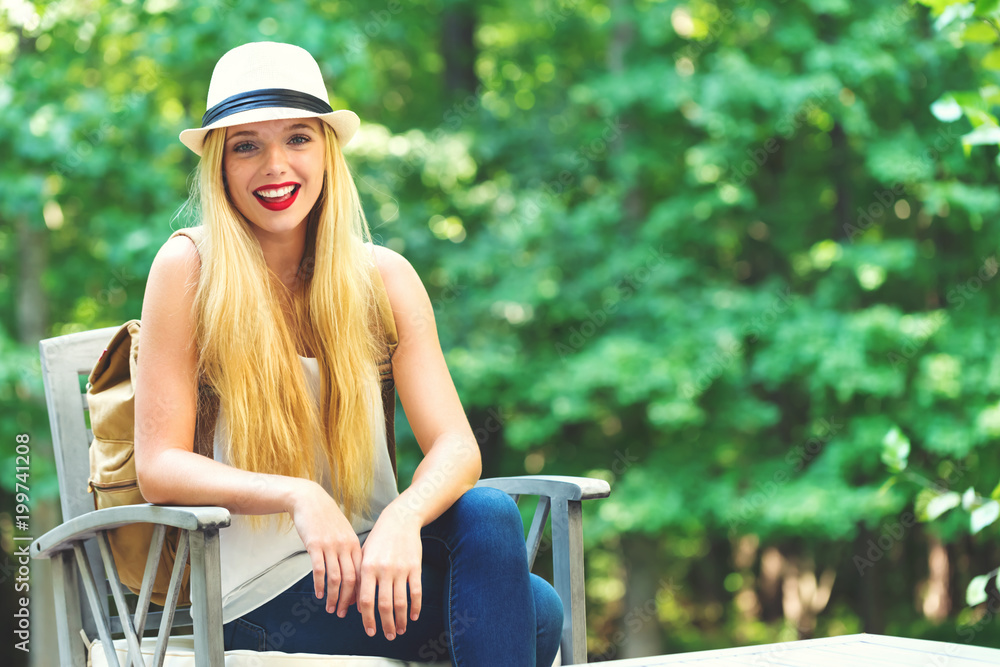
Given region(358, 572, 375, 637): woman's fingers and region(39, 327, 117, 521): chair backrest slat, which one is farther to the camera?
region(39, 327, 117, 521): chair backrest slat

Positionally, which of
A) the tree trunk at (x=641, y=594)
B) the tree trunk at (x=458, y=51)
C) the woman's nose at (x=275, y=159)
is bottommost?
the tree trunk at (x=641, y=594)

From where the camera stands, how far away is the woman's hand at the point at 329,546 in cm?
125

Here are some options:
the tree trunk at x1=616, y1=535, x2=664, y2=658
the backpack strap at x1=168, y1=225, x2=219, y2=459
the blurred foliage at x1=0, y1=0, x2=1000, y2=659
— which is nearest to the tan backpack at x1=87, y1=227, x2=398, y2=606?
the backpack strap at x1=168, y1=225, x2=219, y2=459

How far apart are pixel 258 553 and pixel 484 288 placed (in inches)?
163

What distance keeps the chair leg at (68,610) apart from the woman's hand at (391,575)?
57 cm

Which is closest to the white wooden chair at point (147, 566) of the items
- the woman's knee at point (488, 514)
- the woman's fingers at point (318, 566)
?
the woman's fingers at point (318, 566)

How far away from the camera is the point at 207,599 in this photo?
4.01 feet

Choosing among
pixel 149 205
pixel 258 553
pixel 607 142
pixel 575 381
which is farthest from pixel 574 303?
pixel 258 553

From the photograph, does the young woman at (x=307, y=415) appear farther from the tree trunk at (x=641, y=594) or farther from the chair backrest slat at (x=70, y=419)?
the tree trunk at (x=641, y=594)

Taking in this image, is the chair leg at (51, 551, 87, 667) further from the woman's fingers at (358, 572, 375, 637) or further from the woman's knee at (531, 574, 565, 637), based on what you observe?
the woman's knee at (531, 574, 565, 637)

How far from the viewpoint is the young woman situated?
129 cm

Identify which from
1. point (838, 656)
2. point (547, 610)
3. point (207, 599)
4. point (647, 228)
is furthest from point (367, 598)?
point (647, 228)

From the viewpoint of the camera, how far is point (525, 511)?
573cm

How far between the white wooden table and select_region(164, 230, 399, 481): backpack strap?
566 mm
